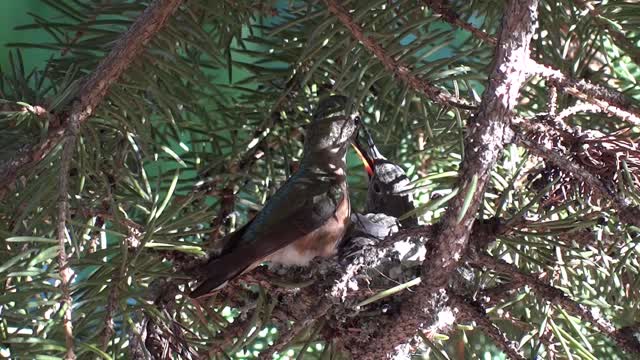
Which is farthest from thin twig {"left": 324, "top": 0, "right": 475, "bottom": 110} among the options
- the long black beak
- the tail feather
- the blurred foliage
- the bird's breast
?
the long black beak

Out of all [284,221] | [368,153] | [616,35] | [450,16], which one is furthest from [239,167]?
[616,35]

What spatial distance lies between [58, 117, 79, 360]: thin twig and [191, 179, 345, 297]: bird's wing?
0.63 feet

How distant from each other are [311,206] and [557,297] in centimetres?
56

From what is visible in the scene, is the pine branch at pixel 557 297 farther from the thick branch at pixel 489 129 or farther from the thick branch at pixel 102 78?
the thick branch at pixel 102 78

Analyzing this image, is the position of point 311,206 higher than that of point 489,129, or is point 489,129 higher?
point 489,129

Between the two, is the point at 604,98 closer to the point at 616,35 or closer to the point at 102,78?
the point at 616,35

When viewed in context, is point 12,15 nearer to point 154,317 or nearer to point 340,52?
point 340,52

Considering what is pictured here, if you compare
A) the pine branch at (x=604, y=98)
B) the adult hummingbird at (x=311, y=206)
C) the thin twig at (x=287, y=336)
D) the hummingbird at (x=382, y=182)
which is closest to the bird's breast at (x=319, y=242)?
the adult hummingbird at (x=311, y=206)

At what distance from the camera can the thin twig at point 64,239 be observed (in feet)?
2.24

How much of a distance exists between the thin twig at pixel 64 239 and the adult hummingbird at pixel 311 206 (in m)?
0.28

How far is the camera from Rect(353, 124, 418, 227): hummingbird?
139 cm

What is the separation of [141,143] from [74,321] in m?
0.28

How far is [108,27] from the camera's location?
1085 millimetres

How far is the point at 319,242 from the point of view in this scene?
122 cm
